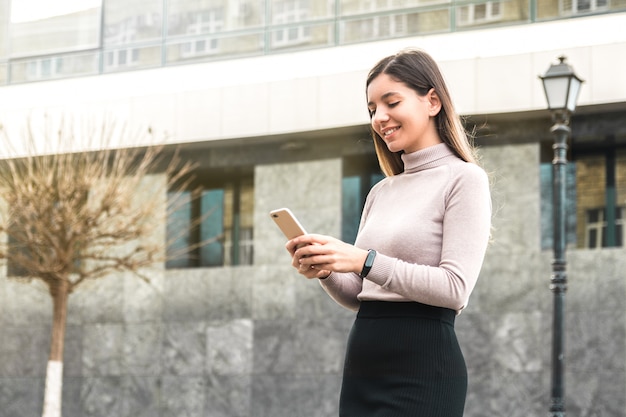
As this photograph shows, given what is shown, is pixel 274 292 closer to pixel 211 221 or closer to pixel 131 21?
pixel 211 221

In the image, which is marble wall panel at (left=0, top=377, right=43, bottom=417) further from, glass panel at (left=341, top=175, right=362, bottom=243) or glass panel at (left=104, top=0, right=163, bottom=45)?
glass panel at (left=341, top=175, right=362, bottom=243)

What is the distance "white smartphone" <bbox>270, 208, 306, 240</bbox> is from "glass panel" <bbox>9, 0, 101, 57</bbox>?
622 inches

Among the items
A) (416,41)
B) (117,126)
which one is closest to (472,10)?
(416,41)

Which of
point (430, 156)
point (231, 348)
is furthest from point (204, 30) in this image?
point (430, 156)

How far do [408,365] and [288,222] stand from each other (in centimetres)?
51

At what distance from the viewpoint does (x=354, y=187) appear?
55.5 feet

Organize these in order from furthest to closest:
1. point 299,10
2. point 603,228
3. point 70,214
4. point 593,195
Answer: point 299,10 < point 593,195 < point 603,228 < point 70,214

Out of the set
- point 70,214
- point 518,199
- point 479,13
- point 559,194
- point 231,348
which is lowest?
point 231,348

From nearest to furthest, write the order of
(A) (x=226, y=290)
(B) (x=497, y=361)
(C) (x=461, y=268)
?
(C) (x=461, y=268) < (B) (x=497, y=361) < (A) (x=226, y=290)

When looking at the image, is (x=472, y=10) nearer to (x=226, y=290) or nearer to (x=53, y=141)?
(x=226, y=290)

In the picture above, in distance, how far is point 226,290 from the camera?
17359 millimetres

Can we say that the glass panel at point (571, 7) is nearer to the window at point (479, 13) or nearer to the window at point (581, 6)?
the window at point (581, 6)

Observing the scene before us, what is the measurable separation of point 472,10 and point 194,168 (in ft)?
17.0

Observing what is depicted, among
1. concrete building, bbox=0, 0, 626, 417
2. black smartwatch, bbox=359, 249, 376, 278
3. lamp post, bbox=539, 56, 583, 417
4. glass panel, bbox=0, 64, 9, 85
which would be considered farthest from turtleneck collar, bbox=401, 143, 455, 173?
glass panel, bbox=0, 64, 9, 85
